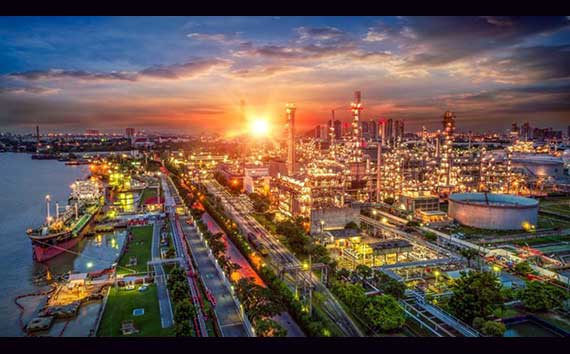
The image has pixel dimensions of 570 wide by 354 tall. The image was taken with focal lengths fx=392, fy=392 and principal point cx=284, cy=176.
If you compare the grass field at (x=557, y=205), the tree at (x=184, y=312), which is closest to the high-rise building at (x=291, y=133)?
the grass field at (x=557, y=205)

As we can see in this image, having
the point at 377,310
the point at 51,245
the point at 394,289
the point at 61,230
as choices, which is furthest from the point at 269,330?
the point at 61,230

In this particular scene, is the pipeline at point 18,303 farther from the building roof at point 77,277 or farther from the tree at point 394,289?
the tree at point 394,289

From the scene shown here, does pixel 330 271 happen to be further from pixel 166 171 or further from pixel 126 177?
pixel 166 171

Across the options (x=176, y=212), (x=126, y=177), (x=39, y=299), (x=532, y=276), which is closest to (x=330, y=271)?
(x=532, y=276)

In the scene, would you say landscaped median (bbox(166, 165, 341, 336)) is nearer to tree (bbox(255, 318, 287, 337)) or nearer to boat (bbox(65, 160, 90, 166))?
tree (bbox(255, 318, 287, 337))

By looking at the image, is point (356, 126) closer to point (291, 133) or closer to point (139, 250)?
point (291, 133)
